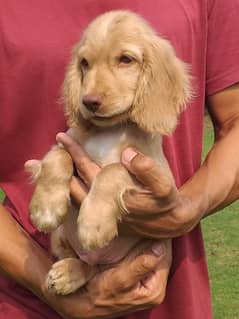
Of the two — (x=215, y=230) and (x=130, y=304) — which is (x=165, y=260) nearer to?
(x=130, y=304)

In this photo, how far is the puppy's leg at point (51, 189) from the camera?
8.31 feet

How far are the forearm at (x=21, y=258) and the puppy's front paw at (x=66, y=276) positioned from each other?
2.8 inches

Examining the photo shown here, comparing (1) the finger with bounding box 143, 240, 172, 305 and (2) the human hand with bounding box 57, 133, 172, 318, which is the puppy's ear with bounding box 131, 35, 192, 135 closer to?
(2) the human hand with bounding box 57, 133, 172, 318

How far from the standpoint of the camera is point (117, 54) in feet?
8.13

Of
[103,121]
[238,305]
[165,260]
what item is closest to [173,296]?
[165,260]

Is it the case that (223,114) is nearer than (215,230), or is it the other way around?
(223,114)

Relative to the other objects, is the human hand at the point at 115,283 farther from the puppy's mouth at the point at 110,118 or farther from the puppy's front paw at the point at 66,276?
the puppy's mouth at the point at 110,118

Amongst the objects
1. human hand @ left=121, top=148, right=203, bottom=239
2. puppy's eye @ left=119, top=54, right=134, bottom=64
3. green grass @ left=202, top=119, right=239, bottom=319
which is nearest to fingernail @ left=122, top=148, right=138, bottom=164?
human hand @ left=121, top=148, right=203, bottom=239

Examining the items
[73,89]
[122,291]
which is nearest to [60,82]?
[73,89]

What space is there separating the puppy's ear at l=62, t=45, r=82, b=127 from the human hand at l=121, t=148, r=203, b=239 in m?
0.20

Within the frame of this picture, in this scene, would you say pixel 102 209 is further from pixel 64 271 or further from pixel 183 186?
pixel 183 186

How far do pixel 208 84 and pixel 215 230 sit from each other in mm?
5039

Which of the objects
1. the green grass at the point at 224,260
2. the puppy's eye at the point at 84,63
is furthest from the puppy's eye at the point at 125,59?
the green grass at the point at 224,260

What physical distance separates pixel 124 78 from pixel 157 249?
1.83 ft
